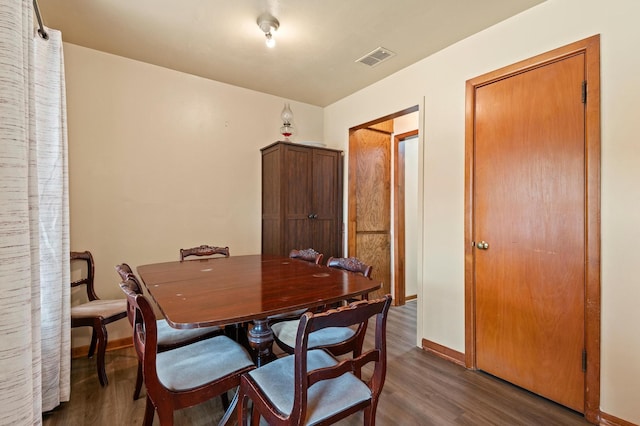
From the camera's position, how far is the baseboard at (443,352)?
7.97ft

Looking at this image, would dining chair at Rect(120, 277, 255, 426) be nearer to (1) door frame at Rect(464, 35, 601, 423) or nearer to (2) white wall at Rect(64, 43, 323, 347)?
(2) white wall at Rect(64, 43, 323, 347)

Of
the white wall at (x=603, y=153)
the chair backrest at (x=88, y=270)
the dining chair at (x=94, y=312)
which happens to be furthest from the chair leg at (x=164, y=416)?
the white wall at (x=603, y=153)

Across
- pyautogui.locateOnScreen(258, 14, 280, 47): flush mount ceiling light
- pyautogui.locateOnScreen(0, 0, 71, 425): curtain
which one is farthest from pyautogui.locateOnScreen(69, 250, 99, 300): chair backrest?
pyautogui.locateOnScreen(258, 14, 280, 47): flush mount ceiling light

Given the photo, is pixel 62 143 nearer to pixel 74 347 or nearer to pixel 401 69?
pixel 74 347

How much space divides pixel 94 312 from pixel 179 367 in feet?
4.24

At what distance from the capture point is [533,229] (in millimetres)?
2049

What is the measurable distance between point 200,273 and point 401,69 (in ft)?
8.76

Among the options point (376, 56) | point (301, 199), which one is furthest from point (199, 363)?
point (376, 56)

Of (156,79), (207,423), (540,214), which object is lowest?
(207,423)

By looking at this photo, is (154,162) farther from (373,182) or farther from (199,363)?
(373,182)

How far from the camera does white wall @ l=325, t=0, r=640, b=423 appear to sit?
1.66 m

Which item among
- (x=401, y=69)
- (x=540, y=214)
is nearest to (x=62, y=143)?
(x=401, y=69)

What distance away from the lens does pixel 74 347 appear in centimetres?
254

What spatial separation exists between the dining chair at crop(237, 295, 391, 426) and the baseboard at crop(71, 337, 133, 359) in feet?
6.62
